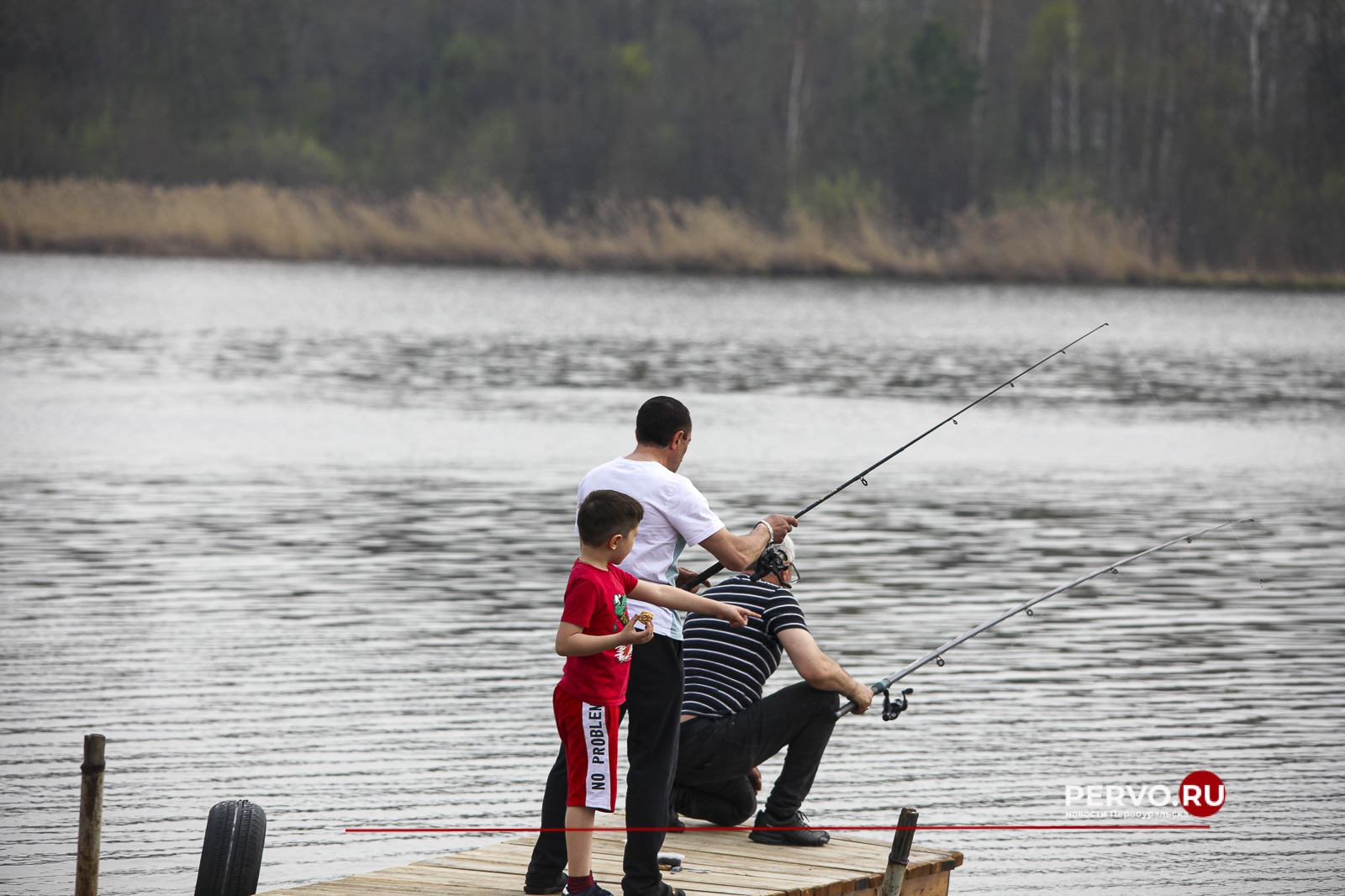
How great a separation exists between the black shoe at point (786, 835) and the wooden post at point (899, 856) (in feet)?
1.45

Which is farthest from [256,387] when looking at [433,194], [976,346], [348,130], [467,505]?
[348,130]

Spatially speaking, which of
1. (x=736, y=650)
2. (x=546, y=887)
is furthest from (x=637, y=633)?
(x=736, y=650)

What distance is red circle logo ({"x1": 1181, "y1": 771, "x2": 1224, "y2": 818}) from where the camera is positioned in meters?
6.95

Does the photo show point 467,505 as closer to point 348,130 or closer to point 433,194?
point 433,194

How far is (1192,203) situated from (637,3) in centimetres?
2716

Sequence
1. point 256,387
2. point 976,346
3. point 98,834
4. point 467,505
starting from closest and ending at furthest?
point 98,834
point 467,505
point 256,387
point 976,346

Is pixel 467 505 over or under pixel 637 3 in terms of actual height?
under

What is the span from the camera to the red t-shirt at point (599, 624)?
15.3 feet

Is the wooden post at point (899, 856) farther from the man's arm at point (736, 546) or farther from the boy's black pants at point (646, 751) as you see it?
the man's arm at point (736, 546)

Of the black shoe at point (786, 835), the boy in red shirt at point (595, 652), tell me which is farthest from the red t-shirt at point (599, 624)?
the black shoe at point (786, 835)

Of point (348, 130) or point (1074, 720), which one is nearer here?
point (1074, 720)

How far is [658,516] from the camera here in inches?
197

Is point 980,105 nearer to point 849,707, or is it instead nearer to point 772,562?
point 849,707

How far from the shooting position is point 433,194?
4903 centimetres
